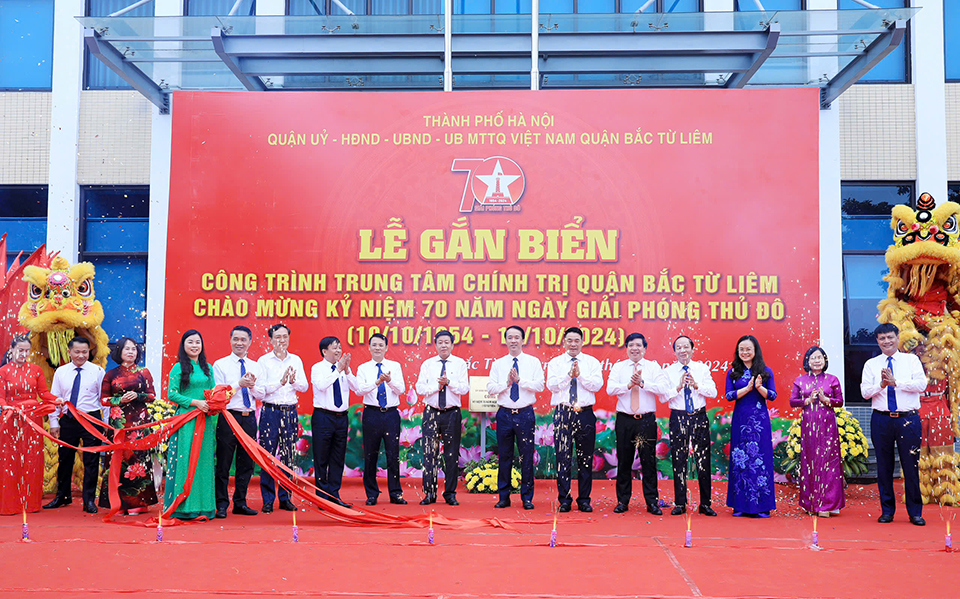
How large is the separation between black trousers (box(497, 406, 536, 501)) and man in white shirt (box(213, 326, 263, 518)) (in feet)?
6.13

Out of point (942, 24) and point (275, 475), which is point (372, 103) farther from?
point (942, 24)

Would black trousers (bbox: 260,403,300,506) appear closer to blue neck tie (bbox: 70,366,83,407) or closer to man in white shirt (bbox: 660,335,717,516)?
blue neck tie (bbox: 70,366,83,407)

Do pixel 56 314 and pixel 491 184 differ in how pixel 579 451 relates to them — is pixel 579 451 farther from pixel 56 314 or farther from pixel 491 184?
pixel 56 314

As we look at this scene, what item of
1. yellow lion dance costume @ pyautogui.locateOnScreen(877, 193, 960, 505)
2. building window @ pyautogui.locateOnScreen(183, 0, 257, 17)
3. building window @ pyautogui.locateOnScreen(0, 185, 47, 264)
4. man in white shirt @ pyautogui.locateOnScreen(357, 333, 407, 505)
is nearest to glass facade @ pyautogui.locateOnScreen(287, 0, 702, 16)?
building window @ pyautogui.locateOnScreen(183, 0, 257, 17)

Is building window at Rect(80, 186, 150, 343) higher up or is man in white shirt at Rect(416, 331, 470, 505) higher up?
building window at Rect(80, 186, 150, 343)

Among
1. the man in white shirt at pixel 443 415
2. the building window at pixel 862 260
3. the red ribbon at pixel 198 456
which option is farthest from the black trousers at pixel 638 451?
the building window at pixel 862 260

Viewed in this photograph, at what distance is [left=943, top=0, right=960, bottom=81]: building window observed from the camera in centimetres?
958

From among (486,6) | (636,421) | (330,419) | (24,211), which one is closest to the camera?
(636,421)

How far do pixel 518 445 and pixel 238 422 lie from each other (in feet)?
6.99

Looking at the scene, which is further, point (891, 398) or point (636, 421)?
point (636, 421)

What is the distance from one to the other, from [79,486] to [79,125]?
446 centimetres

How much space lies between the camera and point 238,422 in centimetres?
629

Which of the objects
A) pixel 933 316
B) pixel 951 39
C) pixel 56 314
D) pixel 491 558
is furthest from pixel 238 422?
pixel 951 39

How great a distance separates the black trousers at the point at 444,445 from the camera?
678 centimetres
